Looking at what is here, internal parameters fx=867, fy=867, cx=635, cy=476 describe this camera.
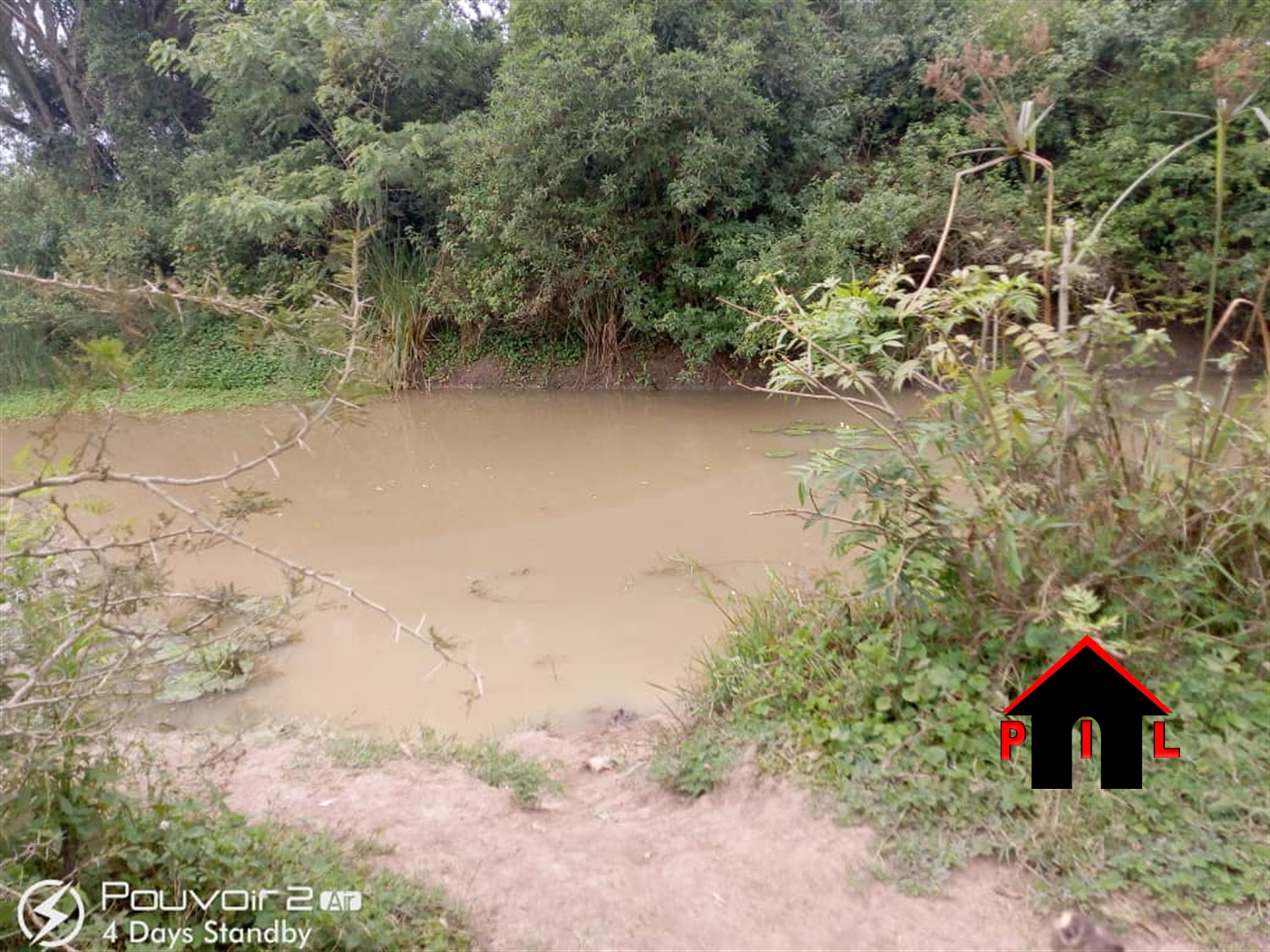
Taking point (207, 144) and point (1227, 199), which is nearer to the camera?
point (1227, 199)

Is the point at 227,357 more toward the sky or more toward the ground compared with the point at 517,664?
more toward the sky

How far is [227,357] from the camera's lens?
37.4 feet

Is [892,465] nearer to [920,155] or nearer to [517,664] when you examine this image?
[517,664]

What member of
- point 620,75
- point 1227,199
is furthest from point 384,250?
point 1227,199

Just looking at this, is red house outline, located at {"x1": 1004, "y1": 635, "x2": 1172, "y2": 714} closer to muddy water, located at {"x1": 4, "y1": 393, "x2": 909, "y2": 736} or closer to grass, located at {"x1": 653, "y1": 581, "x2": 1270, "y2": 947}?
grass, located at {"x1": 653, "y1": 581, "x2": 1270, "y2": 947}

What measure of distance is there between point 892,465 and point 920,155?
7.52m

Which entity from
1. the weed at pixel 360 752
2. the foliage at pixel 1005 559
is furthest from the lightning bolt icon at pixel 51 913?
the foliage at pixel 1005 559

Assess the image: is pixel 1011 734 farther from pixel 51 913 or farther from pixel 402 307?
pixel 402 307

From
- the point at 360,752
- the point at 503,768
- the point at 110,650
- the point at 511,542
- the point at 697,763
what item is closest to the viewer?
the point at 110,650

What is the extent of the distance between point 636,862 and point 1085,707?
1330 mm

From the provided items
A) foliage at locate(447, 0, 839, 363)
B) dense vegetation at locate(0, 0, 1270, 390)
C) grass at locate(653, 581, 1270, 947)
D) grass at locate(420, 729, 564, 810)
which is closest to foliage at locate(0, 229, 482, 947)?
grass at locate(420, 729, 564, 810)

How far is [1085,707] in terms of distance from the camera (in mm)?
2426

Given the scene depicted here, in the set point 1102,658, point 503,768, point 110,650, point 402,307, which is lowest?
point 503,768

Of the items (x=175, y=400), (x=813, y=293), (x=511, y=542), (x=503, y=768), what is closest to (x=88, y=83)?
(x=175, y=400)
